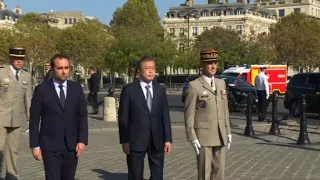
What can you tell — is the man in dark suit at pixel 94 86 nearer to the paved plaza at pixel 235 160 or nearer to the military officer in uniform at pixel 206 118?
the paved plaza at pixel 235 160

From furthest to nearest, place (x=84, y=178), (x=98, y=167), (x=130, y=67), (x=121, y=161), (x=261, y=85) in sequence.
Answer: (x=130, y=67)
(x=261, y=85)
(x=121, y=161)
(x=98, y=167)
(x=84, y=178)

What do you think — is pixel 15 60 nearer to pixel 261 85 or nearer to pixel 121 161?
pixel 121 161

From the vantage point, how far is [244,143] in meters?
14.2

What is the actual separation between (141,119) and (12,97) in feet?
8.49

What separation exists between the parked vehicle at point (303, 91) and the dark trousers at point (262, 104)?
7.63ft

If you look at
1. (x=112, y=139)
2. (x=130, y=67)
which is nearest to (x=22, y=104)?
(x=112, y=139)

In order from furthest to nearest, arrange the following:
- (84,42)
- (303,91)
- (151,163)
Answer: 1. (84,42)
2. (303,91)
3. (151,163)

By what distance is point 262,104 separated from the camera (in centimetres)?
2028

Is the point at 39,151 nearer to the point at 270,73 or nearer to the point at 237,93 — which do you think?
the point at 237,93

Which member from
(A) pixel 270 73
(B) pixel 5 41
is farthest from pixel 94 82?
(B) pixel 5 41

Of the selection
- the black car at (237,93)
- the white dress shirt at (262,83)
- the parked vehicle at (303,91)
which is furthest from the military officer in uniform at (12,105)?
the black car at (237,93)

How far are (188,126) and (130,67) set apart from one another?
59.6 metres

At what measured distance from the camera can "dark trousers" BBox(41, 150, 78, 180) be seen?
607cm

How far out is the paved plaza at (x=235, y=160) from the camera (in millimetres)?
9547
